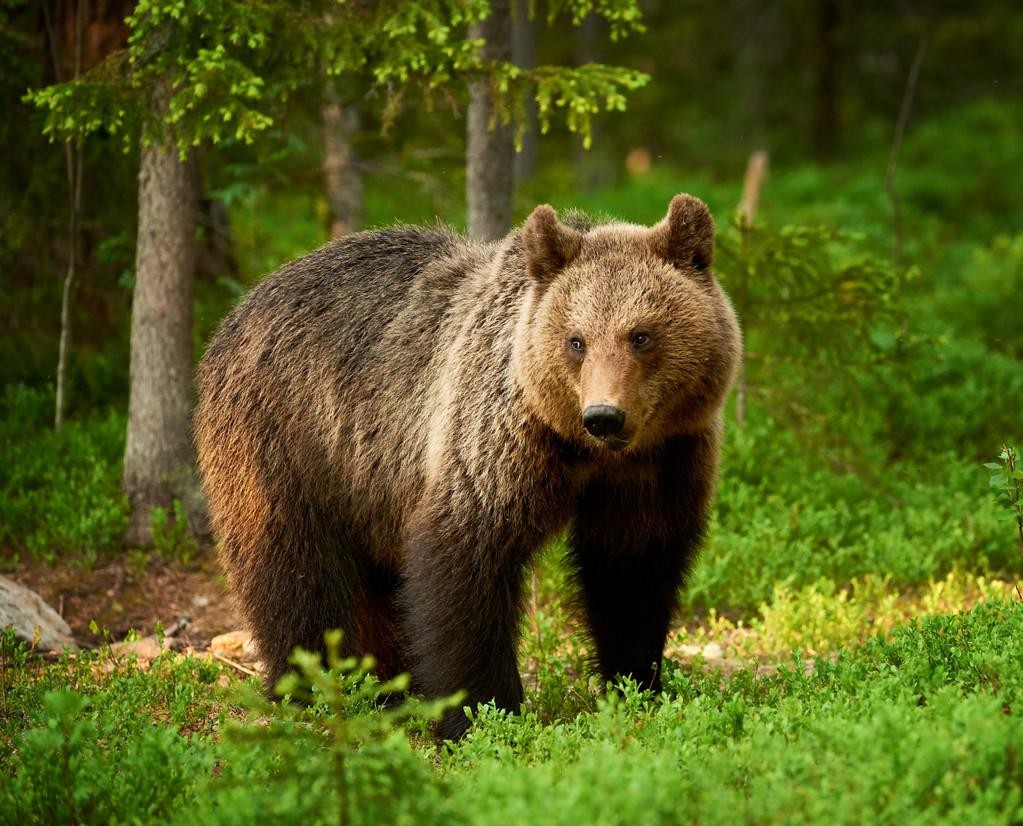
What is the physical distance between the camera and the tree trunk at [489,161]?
839 cm

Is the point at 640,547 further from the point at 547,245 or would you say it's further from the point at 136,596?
the point at 136,596

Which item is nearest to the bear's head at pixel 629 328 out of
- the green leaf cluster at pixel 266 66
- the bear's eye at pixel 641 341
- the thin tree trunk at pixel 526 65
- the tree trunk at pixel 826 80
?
the bear's eye at pixel 641 341

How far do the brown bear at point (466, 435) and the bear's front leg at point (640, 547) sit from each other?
0.01 meters

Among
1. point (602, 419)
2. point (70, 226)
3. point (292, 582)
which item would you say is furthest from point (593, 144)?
point (602, 419)

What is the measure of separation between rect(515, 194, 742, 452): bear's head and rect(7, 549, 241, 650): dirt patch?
3281 millimetres

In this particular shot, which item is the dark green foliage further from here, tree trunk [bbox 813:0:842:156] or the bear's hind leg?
tree trunk [bbox 813:0:842:156]

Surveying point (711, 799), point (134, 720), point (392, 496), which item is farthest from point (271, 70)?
point (711, 799)

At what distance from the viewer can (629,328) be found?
510 centimetres

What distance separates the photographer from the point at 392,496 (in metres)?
6.10

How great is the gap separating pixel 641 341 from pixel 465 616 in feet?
4.77

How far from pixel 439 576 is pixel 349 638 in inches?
43.6

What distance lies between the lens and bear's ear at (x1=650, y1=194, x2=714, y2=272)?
5.32 meters

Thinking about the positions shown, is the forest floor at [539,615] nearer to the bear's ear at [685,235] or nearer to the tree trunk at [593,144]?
the bear's ear at [685,235]

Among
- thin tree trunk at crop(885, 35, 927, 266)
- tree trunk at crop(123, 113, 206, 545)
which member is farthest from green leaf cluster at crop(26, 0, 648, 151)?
thin tree trunk at crop(885, 35, 927, 266)
